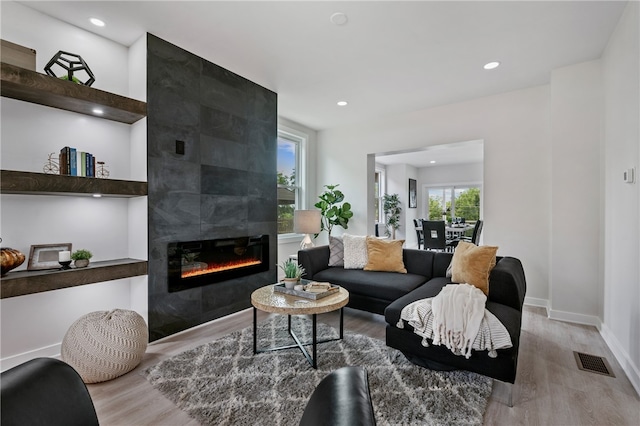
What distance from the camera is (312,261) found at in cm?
372

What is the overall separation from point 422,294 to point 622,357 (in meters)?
1.59

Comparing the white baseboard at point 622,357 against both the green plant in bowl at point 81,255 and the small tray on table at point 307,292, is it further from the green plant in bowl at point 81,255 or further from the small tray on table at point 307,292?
the green plant in bowl at point 81,255

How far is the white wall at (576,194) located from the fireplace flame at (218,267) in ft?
11.9

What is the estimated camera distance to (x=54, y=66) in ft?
8.47

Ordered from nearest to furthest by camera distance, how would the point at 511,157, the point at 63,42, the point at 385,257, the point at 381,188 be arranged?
the point at 63,42 < the point at 385,257 < the point at 511,157 < the point at 381,188

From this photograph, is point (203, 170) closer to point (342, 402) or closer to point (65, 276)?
point (65, 276)

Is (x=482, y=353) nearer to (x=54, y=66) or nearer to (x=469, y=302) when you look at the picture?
(x=469, y=302)

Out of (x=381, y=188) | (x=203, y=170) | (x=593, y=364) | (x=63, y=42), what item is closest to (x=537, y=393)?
(x=593, y=364)

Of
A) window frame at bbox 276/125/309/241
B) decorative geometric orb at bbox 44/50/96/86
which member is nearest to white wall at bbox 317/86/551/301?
window frame at bbox 276/125/309/241

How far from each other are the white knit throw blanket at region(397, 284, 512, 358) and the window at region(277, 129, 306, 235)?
10.8ft

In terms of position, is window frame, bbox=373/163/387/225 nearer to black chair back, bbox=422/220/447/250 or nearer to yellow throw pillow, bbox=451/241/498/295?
black chair back, bbox=422/220/447/250

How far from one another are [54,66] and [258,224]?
2.47 metres

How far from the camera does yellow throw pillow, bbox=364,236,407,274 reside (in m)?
3.59

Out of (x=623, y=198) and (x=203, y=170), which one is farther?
(x=203, y=170)
